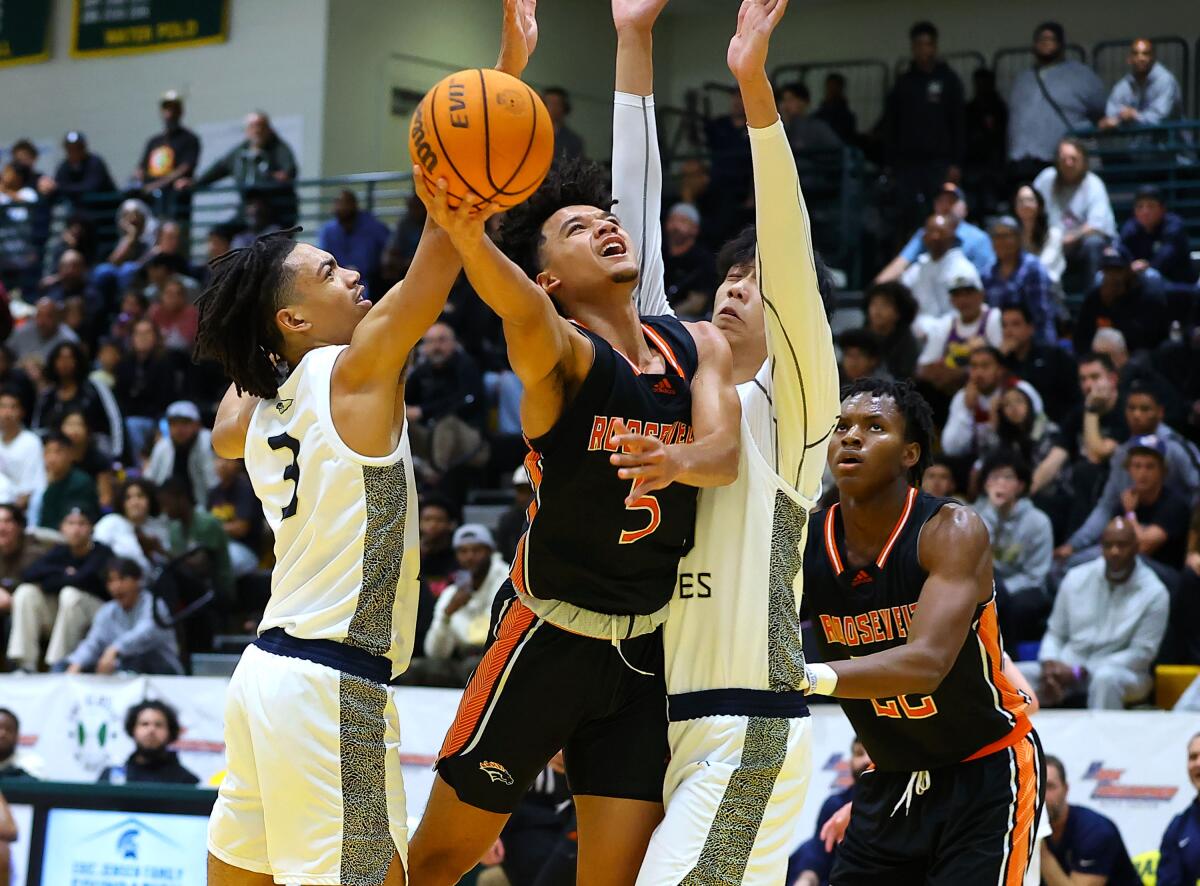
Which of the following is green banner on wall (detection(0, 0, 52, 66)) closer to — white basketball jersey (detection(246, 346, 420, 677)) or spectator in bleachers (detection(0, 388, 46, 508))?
spectator in bleachers (detection(0, 388, 46, 508))

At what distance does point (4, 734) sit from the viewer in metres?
9.27

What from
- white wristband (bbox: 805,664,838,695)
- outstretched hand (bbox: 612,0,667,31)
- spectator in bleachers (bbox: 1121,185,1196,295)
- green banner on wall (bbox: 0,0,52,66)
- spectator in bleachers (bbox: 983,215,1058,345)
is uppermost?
green banner on wall (bbox: 0,0,52,66)

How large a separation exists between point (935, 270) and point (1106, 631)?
152 inches

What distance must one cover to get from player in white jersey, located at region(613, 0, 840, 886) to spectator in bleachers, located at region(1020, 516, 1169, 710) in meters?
4.71

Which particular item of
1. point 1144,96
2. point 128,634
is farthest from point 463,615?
point 1144,96

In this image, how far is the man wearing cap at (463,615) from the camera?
938 centimetres

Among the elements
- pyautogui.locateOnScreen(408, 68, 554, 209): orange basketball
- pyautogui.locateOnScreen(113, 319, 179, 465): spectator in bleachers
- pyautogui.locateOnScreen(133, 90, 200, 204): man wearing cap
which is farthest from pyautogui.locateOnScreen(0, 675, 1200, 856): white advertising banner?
pyautogui.locateOnScreen(133, 90, 200, 204): man wearing cap

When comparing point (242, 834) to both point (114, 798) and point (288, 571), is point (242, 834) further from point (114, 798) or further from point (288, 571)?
point (114, 798)

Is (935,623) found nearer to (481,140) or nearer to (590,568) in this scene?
(590,568)

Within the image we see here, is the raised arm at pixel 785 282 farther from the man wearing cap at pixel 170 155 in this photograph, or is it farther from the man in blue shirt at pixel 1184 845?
the man wearing cap at pixel 170 155

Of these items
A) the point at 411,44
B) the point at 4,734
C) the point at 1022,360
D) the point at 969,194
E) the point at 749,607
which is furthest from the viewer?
the point at 411,44

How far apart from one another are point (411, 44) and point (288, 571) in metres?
14.2

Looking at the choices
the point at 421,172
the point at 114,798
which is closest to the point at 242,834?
the point at 421,172

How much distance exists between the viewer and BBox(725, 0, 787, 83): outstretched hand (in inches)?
145
